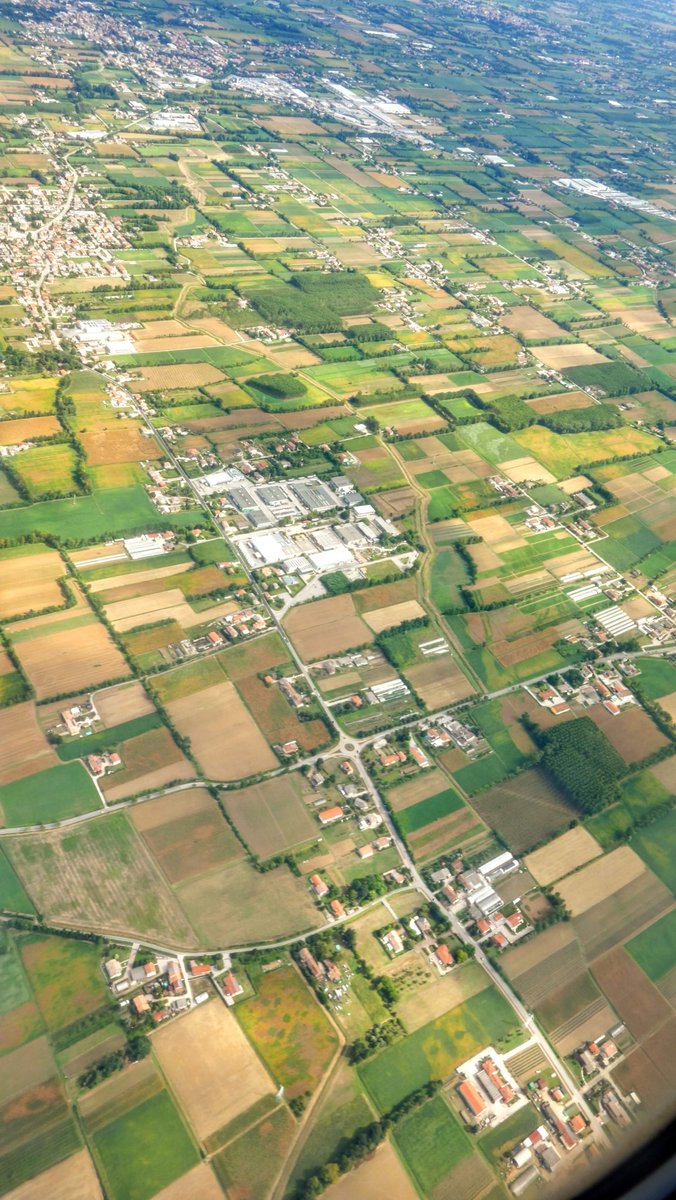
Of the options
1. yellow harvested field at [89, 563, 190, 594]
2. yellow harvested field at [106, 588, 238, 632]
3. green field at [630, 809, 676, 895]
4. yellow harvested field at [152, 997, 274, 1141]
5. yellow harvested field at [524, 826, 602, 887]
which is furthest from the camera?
yellow harvested field at [89, 563, 190, 594]

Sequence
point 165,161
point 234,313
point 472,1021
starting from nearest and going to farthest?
point 472,1021 < point 234,313 < point 165,161

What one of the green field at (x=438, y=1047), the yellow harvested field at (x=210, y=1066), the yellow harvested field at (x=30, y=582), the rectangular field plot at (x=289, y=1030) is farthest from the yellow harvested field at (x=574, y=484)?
the yellow harvested field at (x=210, y=1066)

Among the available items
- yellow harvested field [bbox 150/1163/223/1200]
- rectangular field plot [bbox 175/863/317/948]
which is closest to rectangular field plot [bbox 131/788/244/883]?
rectangular field plot [bbox 175/863/317/948]

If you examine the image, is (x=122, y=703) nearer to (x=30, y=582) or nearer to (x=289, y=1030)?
(x=30, y=582)

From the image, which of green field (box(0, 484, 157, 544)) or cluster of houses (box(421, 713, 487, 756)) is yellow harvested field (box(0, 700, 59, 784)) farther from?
cluster of houses (box(421, 713, 487, 756))

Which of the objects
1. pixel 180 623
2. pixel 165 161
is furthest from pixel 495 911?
pixel 165 161

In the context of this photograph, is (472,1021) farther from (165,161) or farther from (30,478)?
(165,161)

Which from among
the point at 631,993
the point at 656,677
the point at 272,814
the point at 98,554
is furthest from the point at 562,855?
the point at 98,554
